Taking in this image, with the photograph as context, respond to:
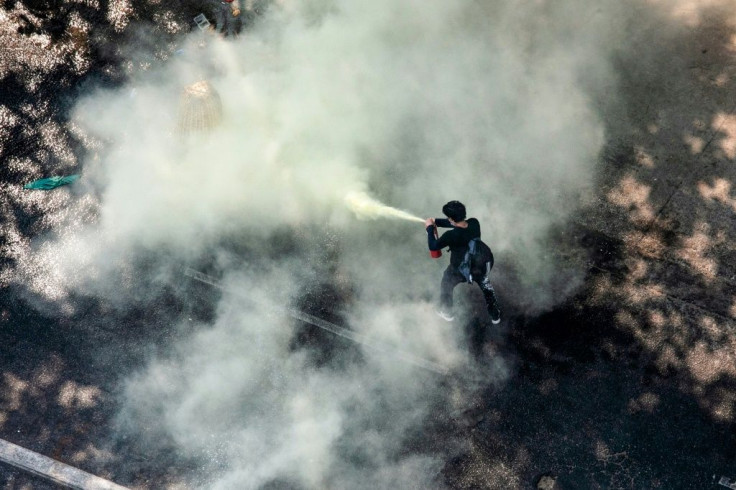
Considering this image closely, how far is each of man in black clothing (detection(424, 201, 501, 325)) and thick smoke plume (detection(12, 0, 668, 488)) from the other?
470mm

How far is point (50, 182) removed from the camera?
6.41 metres

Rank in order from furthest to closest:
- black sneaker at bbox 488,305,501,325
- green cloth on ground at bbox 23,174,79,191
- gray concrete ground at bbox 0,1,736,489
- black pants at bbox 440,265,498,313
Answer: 1. green cloth on ground at bbox 23,174,79,191
2. black sneaker at bbox 488,305,501,325
3. gray concrete ground at bbox 0,1,736,489
4. black pants at bbox 440,265,498,313

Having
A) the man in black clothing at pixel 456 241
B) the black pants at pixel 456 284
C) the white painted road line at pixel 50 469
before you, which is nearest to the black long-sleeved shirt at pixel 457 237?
the man in black clothing at pixel 456 241

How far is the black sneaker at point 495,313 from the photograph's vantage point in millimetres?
5605

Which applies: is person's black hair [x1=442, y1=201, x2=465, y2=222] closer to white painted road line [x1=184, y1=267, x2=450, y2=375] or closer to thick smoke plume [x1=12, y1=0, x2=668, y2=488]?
thick smoke plume [x1=12, y1=0, x2=668, y2=488]

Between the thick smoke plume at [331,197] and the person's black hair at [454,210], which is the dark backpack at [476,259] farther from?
the thick smoke plume at [331,197]

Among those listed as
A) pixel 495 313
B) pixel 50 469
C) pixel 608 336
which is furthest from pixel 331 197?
pixel 50 469

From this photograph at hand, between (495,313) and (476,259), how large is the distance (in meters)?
0.84

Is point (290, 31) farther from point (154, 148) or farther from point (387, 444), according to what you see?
point (387, 444)

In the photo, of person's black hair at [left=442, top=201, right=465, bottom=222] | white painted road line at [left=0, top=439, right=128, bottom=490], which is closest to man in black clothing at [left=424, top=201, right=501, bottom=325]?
person's black hair at [left=442, top=201, right=465, bottom=222]

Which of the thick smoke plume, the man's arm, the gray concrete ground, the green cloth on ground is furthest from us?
the green cloth on ground

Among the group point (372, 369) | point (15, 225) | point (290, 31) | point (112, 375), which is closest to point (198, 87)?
point (290, 31)

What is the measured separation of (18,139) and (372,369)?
5332 millimetres

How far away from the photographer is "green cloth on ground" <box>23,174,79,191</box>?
6406 millimetres
